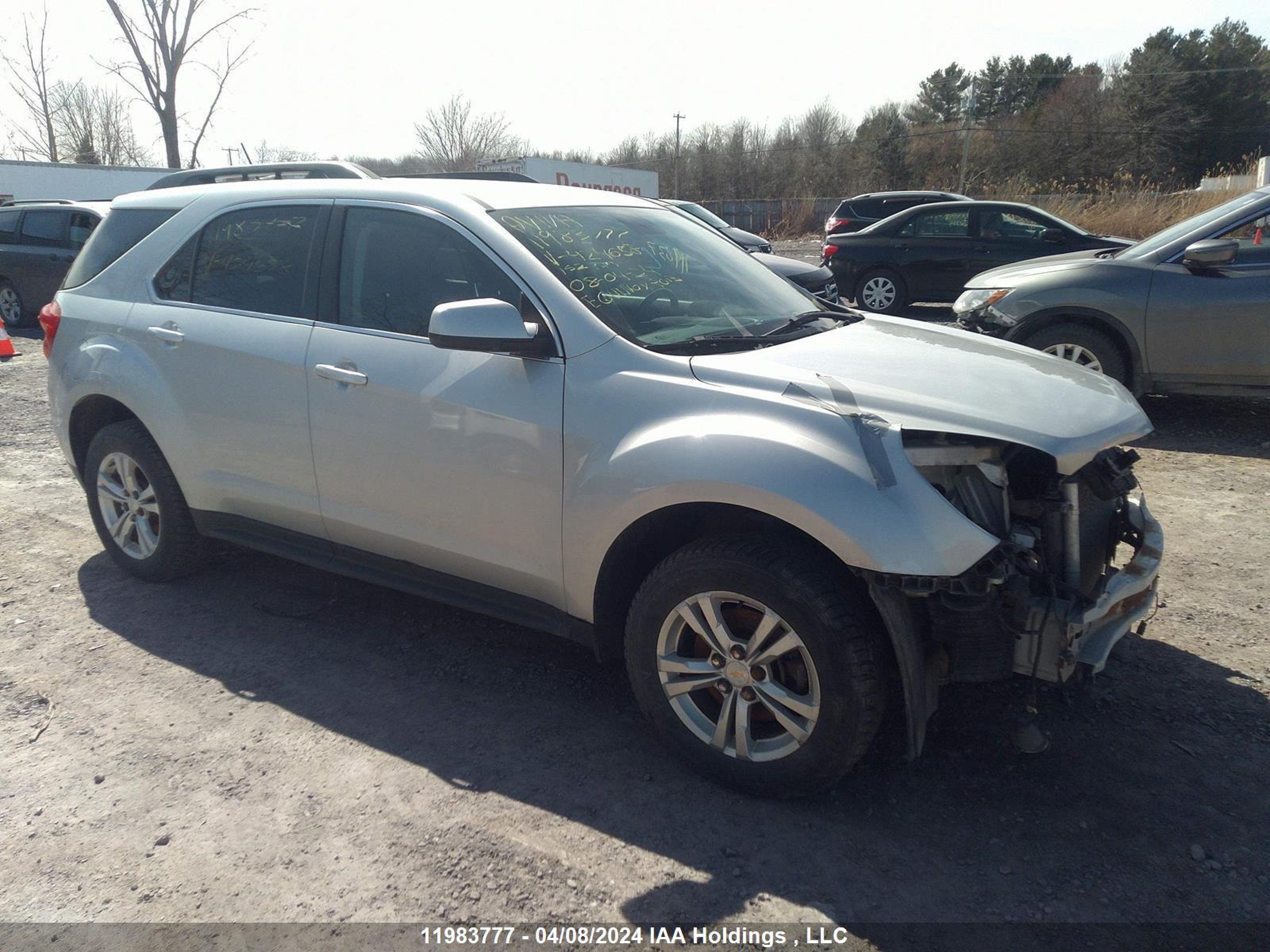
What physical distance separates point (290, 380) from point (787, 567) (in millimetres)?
2180

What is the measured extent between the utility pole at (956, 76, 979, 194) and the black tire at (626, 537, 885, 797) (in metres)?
31.5

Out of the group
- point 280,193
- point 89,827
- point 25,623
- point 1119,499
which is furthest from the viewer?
point 25,623

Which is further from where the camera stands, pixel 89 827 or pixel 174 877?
pixel 89 827

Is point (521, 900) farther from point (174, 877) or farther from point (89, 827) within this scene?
point (89, 827)

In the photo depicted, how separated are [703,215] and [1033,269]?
22.9 ft

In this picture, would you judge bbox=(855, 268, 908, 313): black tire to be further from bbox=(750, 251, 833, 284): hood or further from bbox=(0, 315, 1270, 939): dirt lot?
bbox=(0, 315, 1270, 939): dirt lot

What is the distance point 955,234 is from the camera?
12.5 metres

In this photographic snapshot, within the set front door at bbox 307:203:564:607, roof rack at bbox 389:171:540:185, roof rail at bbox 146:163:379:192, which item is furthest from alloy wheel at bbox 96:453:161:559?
roof rack at bbox 389:171:540:185

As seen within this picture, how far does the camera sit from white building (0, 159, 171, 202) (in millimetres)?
28297

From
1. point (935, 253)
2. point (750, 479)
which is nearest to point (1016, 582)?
point (750, 479)

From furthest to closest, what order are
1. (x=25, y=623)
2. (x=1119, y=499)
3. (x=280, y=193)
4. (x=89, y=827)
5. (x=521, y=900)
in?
(x=25, y=623) < (x=280, y=193) < (x=1119, y=499) < (x=89, y=827) < (x=521, y=900)

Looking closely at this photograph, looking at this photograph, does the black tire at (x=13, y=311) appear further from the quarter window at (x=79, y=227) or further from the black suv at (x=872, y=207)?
the black suv at (x=872, y=207)

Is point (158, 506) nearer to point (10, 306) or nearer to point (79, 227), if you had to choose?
point (79, 227)

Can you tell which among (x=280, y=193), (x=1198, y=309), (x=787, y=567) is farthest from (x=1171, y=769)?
(x=1198, y=309)
